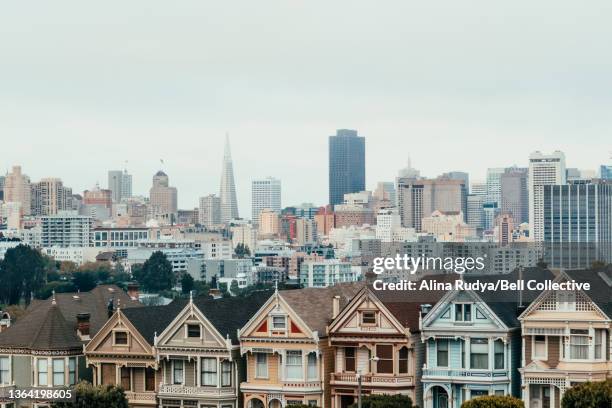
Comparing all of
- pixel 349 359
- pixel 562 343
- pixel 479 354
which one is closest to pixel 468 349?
pixel 479 354

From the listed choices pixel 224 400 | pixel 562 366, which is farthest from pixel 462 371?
pixel 224 400

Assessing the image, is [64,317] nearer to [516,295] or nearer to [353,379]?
[353,379]

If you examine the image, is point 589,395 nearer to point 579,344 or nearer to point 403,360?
point 579,344

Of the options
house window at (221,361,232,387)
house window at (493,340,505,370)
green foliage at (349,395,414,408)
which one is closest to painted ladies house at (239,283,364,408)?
house window at (221,361,232,387)

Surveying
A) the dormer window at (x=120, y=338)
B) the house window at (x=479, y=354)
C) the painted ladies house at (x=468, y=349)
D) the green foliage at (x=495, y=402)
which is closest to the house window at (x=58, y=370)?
the dormer window at (x=120, y=338)

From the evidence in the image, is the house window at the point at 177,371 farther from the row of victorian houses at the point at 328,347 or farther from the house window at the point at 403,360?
the house window at the point at 403,360

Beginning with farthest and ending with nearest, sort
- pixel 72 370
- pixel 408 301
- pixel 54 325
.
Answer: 1. pixel 54 325
2. pixel 72 370
3. pixel 408 301

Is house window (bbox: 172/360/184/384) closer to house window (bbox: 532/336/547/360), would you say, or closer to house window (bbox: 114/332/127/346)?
house window (bbox: 114/332/127/346)
